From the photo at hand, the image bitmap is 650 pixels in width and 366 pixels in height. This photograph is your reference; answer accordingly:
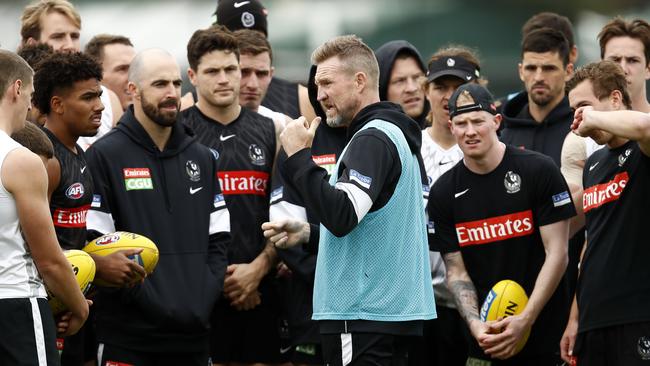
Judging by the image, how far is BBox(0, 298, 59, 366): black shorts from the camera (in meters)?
6.75

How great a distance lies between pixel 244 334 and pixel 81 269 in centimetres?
189

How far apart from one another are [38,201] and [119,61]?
3.98 m

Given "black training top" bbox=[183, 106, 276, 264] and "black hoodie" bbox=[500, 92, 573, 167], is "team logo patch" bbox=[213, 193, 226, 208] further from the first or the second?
"black hoodie" bbox=[500, 92, 573, 167]

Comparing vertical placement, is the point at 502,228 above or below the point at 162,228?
below

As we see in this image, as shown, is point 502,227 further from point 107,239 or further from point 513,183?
point 107,239

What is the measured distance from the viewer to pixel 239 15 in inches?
417

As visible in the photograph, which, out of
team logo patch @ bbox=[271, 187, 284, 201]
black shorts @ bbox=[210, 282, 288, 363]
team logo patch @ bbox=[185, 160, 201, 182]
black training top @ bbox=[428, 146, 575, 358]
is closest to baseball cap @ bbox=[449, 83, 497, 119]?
black training top @ bbox=[428, 146, 575, 358]

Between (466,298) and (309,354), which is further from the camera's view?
(309,354)

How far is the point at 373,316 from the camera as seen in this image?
7.27 metres

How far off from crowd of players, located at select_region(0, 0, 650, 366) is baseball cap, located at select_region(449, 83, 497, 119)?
0.02m

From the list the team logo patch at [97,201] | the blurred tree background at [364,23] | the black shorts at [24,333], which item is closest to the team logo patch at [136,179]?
the team logo patch at [97,201]

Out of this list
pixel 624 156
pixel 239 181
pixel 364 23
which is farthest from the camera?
pixel 364 23

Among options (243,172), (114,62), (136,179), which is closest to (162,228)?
(136,179)

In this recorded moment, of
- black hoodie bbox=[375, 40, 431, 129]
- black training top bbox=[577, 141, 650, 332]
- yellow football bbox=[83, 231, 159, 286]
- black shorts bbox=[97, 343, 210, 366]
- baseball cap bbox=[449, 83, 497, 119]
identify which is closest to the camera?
black training top bbox=[577, 141, 650, 332]
